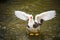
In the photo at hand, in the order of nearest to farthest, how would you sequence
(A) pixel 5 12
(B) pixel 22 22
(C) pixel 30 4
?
(B) pixel 22 22
(A) pixel 5 12
(C) pixel 30 4

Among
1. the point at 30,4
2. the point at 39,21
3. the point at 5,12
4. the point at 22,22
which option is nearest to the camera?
the point at 39,21

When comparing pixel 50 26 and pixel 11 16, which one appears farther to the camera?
pixel 11 16

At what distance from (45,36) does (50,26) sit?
110 millimetres

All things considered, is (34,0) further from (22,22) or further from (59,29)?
(59,29)

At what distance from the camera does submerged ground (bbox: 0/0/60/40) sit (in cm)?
110

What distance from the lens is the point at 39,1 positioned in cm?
154

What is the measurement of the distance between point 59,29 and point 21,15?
0.24m

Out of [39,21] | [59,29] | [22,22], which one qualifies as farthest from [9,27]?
[59,29]

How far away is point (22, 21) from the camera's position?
1.25 meters

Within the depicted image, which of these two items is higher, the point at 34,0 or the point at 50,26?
the point at 34,0

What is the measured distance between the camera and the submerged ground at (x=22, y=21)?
1.10 meters

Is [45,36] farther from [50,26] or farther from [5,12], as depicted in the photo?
[5,12]

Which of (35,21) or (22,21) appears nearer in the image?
(35,21)

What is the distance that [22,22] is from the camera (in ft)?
4.06
